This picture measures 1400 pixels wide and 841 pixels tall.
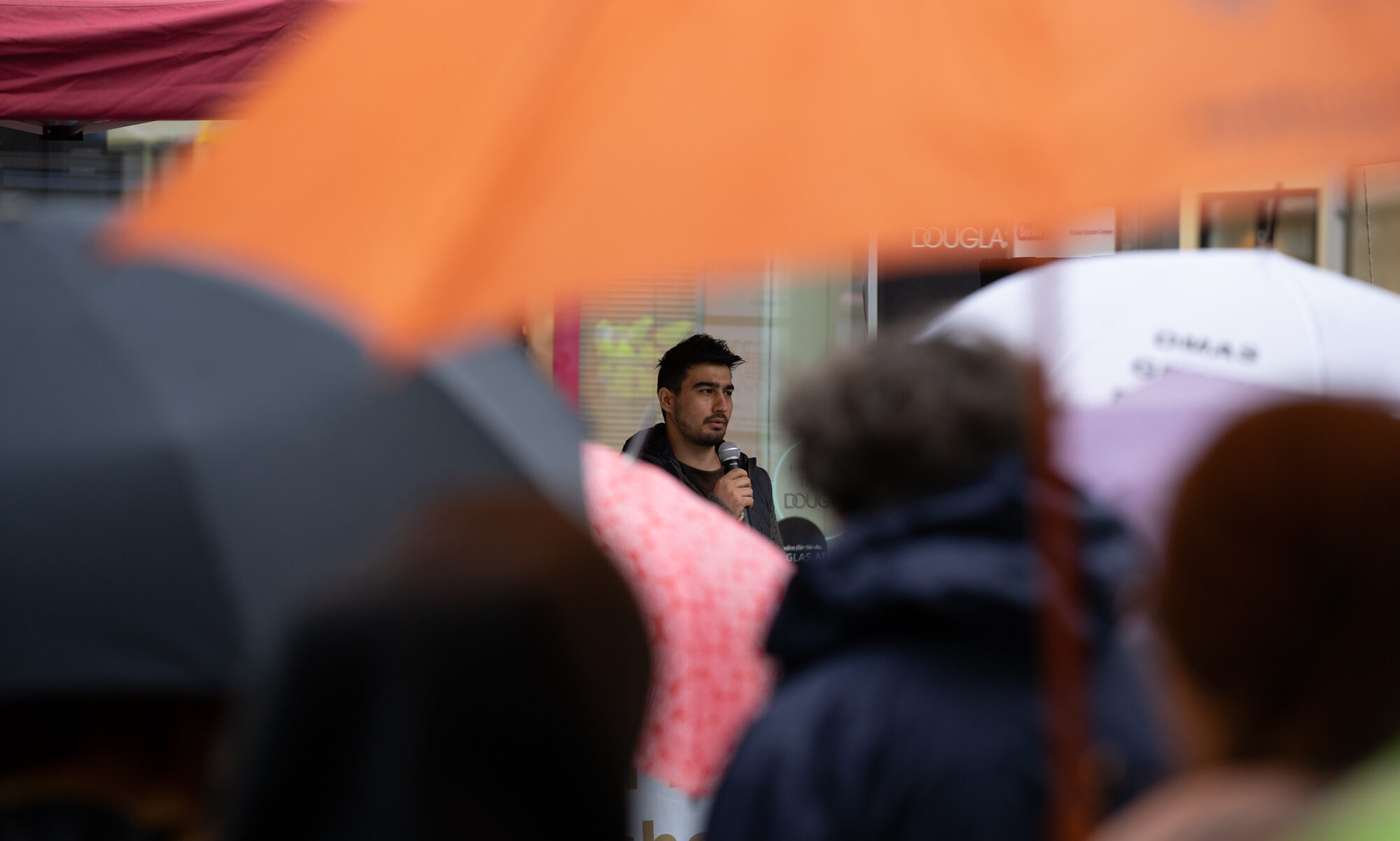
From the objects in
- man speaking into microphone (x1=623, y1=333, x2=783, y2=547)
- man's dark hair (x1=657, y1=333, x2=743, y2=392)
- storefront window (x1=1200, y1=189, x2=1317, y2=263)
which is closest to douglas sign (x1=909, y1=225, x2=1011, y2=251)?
storefront window (x1=1200, y1=189, x2=1317, y2=263)

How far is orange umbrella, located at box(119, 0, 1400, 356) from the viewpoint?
1.44 m

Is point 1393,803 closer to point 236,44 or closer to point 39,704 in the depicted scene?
point 39,704

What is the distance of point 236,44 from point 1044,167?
3.90m

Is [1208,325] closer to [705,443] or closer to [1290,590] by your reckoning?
[705,443]

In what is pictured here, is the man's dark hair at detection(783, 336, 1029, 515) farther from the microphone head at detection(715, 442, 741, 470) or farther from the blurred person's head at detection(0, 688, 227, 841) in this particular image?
the microphone head at detection(715, 442, 741, 470)

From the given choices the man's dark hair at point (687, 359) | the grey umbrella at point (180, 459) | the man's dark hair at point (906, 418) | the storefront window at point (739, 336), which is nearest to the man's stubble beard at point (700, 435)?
the man's dark hair at point (687, 359)

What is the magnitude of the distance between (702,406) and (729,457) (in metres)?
0.22

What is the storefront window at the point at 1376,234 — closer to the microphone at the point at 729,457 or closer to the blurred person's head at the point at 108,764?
the microphone at the point at 729,457

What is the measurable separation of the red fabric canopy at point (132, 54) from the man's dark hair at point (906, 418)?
3.39m

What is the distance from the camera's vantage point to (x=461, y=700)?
1460 millimetres

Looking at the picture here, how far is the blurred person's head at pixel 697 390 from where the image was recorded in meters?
5.45

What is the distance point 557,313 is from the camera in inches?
306

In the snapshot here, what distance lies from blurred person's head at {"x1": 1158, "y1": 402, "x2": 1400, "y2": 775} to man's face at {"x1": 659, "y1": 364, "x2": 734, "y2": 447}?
13.0 ft

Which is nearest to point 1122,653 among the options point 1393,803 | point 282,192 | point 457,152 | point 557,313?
point 1393,803
